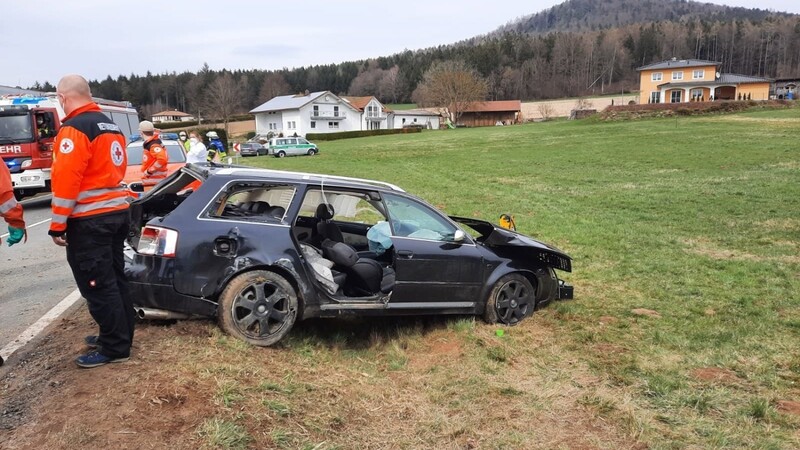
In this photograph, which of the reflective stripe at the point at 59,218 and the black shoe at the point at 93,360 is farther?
the black shoe at the point at 93,360

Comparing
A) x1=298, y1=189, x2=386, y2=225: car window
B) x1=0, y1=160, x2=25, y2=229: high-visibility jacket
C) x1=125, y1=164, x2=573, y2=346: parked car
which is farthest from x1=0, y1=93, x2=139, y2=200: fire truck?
x1=0, y1=160, x2=25, y2=229: high-visibility jacket

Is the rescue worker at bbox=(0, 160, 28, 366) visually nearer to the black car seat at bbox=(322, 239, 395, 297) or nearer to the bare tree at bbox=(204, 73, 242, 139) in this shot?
the black car seat at bbox=(322, 239, 395, 297)

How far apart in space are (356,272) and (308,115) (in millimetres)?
77020

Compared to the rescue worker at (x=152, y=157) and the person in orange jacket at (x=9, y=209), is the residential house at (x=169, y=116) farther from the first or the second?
the person in orange jacket at (x=9, y=209)

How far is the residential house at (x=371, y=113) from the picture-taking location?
3433 inches

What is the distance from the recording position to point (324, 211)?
5.68 metres

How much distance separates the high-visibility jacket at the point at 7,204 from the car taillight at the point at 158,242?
2.78 ft

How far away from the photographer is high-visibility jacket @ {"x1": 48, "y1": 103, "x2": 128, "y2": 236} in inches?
140

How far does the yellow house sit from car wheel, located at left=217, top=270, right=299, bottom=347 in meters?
74.9

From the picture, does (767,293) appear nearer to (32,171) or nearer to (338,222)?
(338,222)

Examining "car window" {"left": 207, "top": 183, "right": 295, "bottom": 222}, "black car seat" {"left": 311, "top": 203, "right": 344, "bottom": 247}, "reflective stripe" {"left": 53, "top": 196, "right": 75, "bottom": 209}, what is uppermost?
"reflective stripe" {"left": 53, "top": 196, "right": 75, "bottom": 209}

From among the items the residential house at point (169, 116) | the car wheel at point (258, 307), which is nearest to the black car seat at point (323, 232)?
the car wheel at point (258, 307)

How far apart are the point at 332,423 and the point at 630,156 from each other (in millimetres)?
23782

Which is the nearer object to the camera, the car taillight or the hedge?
the car taillight
